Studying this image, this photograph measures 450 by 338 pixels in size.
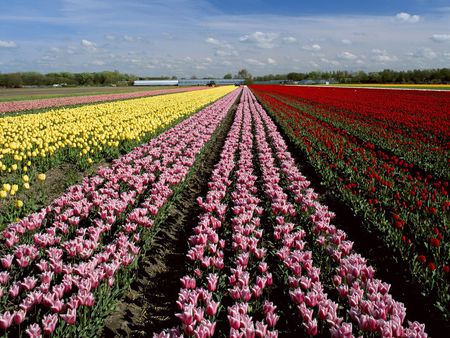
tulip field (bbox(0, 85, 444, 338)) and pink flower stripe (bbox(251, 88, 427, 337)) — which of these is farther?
tulip field (bbox(0, 85, 444, 338))

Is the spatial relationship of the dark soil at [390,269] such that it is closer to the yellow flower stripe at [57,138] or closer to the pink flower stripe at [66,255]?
the pink flower stripe at [66,255]

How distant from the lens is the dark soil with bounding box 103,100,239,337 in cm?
382

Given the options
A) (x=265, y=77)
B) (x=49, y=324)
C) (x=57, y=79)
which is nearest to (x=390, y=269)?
(x=49, y=324)

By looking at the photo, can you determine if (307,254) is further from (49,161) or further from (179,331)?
(49,161)

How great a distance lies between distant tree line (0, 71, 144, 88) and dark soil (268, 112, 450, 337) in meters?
127

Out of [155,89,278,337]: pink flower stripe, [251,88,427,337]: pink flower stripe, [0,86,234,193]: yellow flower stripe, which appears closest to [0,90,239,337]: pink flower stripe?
[155,89,278,337]: pink flower stripe

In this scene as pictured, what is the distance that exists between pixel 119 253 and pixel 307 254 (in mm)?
2197

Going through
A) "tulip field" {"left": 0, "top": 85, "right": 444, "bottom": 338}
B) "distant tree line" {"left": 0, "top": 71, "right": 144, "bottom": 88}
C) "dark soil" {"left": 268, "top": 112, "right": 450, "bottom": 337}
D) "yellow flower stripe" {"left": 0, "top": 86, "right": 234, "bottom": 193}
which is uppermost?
"distant tree line" {"left": 0, "top": 71, "right": 144, "bottom": 88}

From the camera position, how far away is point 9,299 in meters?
3.90

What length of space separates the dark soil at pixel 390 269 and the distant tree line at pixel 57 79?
417 ft

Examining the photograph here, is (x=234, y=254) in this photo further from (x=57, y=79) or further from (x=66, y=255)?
(x=57, y=79)

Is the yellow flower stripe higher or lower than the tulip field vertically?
higher

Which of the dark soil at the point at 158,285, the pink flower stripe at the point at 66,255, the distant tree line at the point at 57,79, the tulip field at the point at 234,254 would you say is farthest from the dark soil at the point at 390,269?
the distant tree line at the point at 57,79

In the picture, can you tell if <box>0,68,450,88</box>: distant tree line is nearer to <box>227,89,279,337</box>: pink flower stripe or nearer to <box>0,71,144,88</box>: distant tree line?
<box>0,71,144,88</box>: distant tree line
